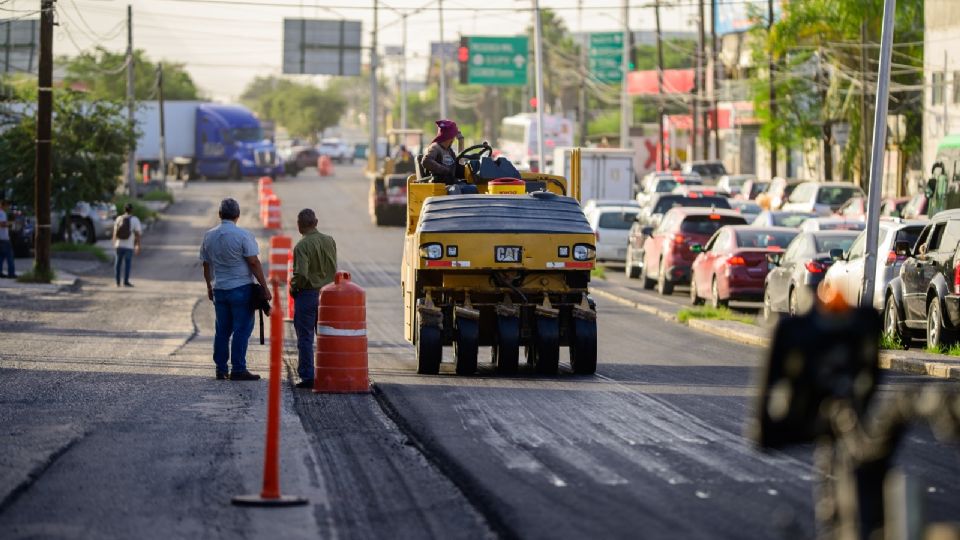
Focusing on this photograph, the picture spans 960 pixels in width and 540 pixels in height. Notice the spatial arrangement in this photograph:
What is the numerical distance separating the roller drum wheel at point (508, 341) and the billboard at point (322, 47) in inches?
2238

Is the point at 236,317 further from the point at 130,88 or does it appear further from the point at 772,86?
the point at 130,88

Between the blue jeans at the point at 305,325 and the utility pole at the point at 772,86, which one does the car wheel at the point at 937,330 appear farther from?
the utility pole at the point at 772,86

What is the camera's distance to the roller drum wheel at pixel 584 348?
707 inches

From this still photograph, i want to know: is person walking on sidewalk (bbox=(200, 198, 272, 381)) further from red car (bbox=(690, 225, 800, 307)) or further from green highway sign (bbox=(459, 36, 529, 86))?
green highway sign (bbox=(459, 36, 529, 86))

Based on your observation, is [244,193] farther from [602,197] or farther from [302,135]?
[302,135]

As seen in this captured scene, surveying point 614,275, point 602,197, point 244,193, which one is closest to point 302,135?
point 244,193

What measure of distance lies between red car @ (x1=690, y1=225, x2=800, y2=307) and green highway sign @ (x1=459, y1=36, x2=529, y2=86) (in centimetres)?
5059

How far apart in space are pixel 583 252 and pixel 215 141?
73763mm

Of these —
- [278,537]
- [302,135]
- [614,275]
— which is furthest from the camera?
[302,135]

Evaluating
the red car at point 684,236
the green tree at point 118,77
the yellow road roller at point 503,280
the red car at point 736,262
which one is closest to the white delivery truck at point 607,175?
the red car at point 684,236

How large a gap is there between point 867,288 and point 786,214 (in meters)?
14.5

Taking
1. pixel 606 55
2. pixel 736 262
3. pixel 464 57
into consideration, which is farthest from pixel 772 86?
pixel 736 262

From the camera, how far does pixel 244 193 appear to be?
76500mm

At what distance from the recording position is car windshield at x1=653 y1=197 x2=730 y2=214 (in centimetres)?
4006
